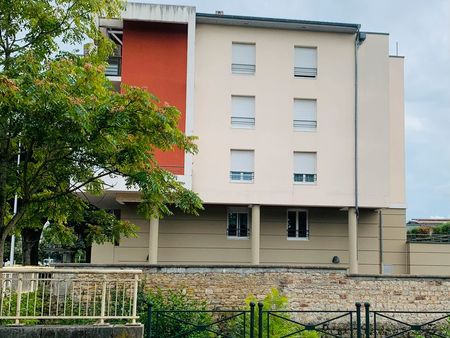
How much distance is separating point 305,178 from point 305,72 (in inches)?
182

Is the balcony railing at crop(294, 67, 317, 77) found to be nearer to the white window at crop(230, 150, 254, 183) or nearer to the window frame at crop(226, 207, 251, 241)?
the white window at crop(230, 150, 254, 183)

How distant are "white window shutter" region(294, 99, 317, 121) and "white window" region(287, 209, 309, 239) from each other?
411 cm

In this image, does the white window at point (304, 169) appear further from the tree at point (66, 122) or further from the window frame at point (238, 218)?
the tree at point (66, 122)

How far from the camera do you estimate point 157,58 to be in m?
22.7

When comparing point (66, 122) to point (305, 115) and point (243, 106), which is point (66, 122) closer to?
point (243, 106)

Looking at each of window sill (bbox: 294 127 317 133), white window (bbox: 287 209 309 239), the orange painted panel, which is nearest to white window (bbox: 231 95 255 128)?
window sill (bbox: 294 127 317 133)

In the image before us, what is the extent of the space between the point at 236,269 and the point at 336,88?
10264 mm

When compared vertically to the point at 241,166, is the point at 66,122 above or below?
below

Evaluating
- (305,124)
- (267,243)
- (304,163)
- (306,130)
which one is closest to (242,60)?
(305,124)

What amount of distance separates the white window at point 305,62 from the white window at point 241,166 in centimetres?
420

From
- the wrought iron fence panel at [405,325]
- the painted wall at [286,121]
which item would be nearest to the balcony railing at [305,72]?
the painted wall at [286,121]

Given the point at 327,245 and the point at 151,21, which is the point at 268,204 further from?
the point at 151,21

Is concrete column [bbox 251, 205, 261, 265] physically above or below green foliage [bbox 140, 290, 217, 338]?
above

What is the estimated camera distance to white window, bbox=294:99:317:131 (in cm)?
2356
